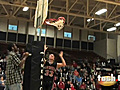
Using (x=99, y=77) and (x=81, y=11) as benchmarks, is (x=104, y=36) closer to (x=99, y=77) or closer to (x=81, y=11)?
(x=81, y=11)

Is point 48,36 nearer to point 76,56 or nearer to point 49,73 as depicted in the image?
point 76,56

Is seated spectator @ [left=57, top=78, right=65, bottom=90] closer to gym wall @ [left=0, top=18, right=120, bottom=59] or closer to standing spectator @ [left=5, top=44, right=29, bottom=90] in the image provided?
standing spectator @ [left=5, top=44, right=29, bottom=90]

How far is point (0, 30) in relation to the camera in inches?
815

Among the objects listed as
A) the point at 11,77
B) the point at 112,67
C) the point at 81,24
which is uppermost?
the point at 81,24

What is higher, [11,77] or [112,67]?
[11,77]

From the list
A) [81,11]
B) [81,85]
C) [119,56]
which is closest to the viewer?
[81,85]

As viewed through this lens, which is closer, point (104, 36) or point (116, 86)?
point (116, 86)

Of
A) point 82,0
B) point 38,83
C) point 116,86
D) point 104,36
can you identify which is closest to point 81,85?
point 116,86

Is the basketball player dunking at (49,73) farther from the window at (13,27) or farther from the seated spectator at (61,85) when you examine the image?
the window at (13,27)

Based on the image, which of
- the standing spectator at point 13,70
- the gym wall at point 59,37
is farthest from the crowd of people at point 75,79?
the standing spectator at point 13,70

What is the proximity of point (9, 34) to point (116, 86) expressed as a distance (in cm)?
1230

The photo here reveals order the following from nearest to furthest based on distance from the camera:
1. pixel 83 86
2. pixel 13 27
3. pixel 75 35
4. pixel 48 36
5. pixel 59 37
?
pixel 83 86 → pixel 13 27 → pixel 48 36 → pixel 59 37 → pixel 75 35

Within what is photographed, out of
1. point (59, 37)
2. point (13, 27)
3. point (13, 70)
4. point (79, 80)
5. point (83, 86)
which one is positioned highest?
point (13, 27)

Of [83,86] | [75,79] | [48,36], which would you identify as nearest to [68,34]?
[48,36]
